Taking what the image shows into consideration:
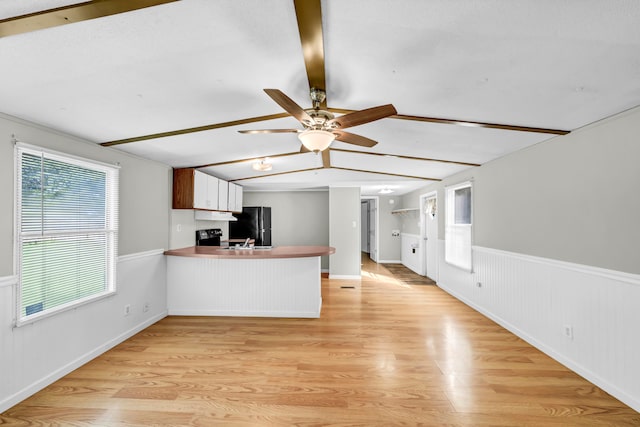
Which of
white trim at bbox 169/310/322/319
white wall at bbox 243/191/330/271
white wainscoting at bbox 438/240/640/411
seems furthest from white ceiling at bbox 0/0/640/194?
white wall at bbox 243/191/330/271

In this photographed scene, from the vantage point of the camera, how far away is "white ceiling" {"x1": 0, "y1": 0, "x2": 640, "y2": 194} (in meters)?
1.30

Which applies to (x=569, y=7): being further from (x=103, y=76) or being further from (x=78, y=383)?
(x=78, y=383)

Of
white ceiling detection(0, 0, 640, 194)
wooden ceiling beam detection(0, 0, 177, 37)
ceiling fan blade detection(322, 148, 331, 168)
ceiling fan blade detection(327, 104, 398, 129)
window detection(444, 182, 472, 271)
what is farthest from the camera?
window detection(444, 182, 472, 271)

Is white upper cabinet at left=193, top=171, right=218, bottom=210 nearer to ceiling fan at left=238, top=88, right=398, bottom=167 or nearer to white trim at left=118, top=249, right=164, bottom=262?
white trim at left=118, top=249, right=164, bottom=262

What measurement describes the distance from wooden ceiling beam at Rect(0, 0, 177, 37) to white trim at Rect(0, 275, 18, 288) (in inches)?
67.2

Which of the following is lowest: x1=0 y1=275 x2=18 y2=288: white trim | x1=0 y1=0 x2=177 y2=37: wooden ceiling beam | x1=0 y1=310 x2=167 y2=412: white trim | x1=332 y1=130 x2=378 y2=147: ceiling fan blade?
x1=0 y1=310 x2=167 y2=412: white trim

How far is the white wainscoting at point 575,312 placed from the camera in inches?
83.7

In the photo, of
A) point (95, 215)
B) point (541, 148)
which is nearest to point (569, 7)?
point (541, 148)

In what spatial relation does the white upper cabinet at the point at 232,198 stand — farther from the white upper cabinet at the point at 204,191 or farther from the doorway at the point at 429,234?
the doorway at the point at 429,234

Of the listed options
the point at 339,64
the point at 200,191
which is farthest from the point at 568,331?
the point at 200,191

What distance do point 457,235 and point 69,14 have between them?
5208 millimetres

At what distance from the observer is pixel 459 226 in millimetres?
4887

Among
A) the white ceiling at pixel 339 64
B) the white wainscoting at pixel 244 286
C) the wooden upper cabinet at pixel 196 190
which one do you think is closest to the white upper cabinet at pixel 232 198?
the wooden upper cabinet at pixel 196 190

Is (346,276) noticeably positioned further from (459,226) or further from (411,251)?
(459,226)
